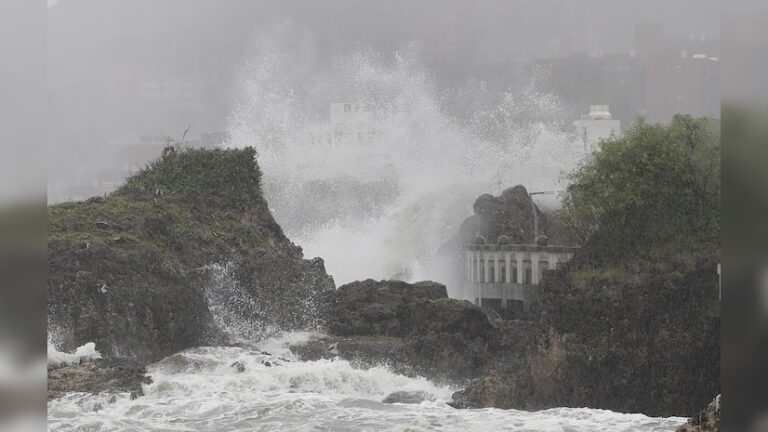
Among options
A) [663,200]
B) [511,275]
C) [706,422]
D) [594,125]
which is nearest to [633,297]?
[663,200]

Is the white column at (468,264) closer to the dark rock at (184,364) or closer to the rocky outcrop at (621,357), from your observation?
the rocky outcrop at (621,357)

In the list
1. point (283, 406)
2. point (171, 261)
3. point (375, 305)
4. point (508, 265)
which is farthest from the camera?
point (508, 265)

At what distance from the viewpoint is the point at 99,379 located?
1169cm

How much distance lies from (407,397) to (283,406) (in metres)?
1.41

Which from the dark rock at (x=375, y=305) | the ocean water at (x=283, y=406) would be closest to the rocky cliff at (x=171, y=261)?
the dark rock at (x=375, y=305)

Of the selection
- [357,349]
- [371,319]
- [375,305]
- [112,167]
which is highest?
[112,167]

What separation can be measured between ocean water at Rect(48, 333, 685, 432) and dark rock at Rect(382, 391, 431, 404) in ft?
0.31

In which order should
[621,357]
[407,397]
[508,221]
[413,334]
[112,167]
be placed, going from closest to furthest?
[407,397], [621,357], [413,334], [508,221], [112,167]

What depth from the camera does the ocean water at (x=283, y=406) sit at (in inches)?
431

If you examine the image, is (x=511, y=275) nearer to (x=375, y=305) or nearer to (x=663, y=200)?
(x=375, y=305)

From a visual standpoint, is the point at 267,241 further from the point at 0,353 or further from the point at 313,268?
the point at 0,353

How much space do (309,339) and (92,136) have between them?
1177 centimetres

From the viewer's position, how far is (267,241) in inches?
609

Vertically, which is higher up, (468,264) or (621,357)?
(468,264)
